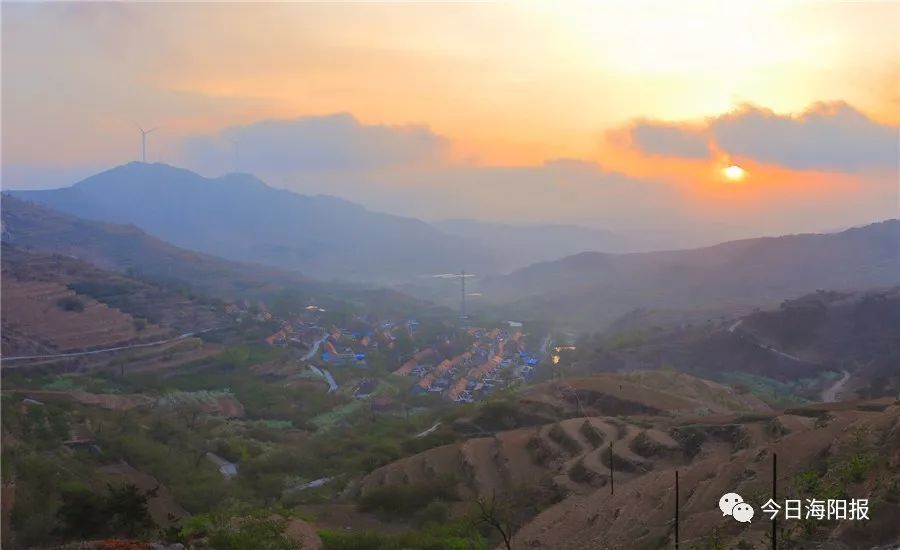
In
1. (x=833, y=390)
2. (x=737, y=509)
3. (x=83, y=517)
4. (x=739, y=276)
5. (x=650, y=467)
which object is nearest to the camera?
(x=737, y=509)

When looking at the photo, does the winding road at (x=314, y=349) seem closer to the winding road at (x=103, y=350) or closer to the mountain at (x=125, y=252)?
the winding road at (x=103, y=350)

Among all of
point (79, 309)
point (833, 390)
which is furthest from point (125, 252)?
point (833, 390)

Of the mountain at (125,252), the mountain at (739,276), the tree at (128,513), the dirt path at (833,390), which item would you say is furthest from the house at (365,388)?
Answer: the mountain at (125,252)

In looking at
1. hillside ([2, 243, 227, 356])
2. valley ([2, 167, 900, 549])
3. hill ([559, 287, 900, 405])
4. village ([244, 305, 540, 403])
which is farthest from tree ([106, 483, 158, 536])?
hill ([559, 287, 900, 405])

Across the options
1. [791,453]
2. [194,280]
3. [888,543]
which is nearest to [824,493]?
[888,543]

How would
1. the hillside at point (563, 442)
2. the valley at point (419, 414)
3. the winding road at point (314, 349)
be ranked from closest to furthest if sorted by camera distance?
the valley at point (419, 414)
the hillside at point (563, 442)
the winding road at point (314, 349)

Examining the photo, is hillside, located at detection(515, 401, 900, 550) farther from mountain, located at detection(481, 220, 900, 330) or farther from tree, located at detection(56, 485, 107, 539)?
mountain, located at detection(481, 220, 900, 330)

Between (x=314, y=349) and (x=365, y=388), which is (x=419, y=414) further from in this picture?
(x=314, y=349)
